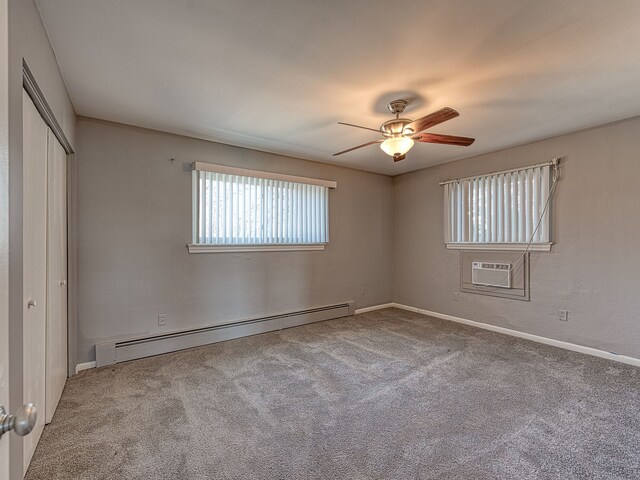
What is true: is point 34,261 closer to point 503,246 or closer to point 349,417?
point 349,417

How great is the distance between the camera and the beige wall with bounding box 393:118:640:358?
2.96 meters

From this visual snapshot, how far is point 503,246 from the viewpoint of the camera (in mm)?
3871

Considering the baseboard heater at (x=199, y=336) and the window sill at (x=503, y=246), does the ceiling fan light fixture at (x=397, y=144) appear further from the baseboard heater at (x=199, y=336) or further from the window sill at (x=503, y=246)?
the baseboard heater at (x=199, y=336)

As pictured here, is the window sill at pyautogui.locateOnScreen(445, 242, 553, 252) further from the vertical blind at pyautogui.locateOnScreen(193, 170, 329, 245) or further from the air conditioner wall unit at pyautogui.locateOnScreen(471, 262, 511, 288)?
the vertical blind at pyautogui.locateOnScreen(193, 170, 329, 245)

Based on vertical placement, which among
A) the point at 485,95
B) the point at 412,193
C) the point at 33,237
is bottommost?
the point at 33,237

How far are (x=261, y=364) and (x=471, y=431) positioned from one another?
183 cm

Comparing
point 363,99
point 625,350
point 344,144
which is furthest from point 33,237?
point 625,350

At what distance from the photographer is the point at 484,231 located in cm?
408

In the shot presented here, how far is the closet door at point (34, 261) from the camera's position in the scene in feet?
5.03

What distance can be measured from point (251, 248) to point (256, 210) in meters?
0.49

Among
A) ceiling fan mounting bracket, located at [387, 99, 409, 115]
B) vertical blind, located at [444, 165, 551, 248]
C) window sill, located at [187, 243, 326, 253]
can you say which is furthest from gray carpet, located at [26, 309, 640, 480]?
ceiling fan mounting bracket, located at [387, 99, 409, 115]

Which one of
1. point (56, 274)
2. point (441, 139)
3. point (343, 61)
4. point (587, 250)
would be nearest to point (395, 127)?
point (441, 139)

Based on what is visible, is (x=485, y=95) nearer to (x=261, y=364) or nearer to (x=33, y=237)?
(x=261, y=364)

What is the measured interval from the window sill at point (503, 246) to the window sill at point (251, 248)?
1944mm
